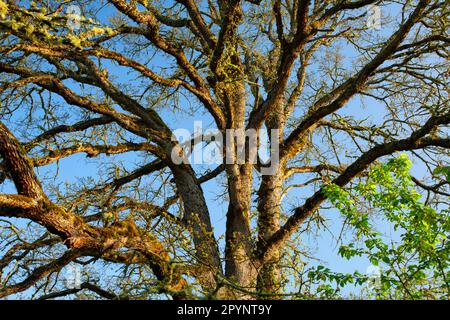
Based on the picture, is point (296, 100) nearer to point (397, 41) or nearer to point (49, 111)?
point (397, 41)

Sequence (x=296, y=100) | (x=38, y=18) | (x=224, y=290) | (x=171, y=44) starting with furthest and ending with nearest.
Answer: (x=296, y=100)
(x=171, y=44)
(x=224, y=290)
(x=38, y=18)

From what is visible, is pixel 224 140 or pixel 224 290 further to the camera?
pixel 224 140

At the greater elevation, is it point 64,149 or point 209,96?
point 209,96

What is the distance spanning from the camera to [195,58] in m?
10.1

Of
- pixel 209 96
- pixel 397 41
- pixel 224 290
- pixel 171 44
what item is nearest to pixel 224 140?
pixel 209 96

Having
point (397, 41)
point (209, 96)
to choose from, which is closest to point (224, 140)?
point (209, 96)
